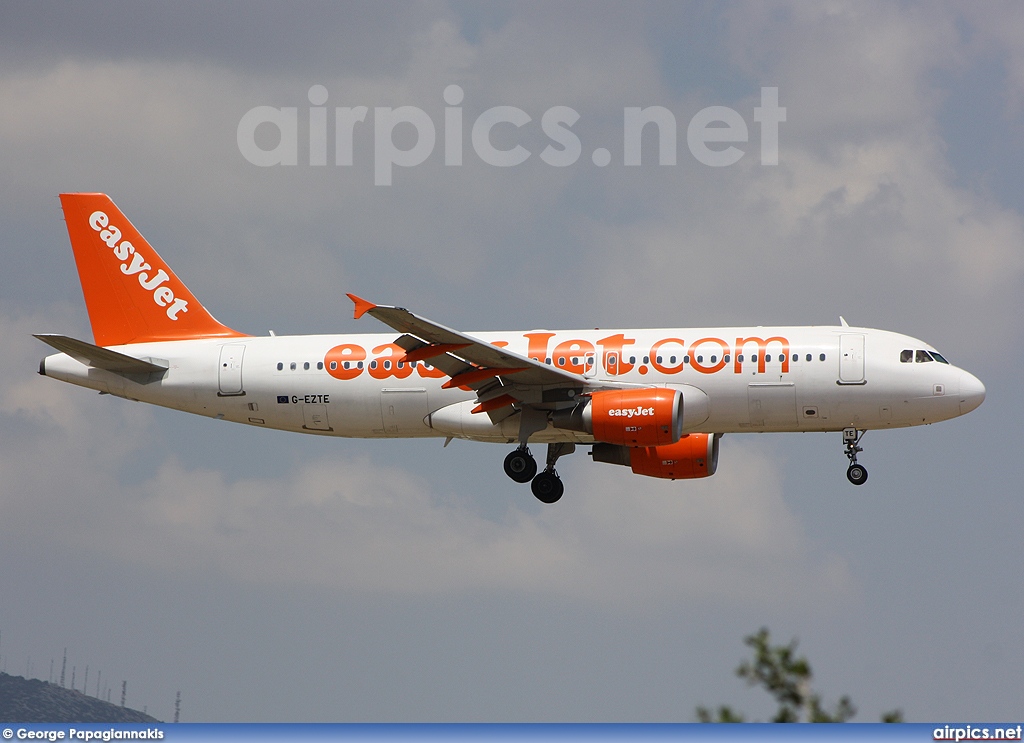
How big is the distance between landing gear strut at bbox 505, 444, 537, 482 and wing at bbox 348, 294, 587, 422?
4.45ft

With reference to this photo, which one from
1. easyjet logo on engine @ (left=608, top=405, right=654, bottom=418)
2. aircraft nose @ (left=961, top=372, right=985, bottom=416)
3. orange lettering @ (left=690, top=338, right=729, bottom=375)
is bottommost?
easyjet logo on engine @ (left=608, top=405, right=654, bottom=418)

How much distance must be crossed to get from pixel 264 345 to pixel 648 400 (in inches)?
553

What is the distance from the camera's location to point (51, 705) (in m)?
170

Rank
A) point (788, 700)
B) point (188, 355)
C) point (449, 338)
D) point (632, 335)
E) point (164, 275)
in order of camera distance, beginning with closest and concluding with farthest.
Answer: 1. point (788, 700)
2. point (449, 338)
3. point (632, 335)
4. point (188, 355)
5. point (164, 275)

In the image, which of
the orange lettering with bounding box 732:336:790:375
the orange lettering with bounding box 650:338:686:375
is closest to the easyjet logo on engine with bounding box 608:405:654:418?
the orange lettering with bounding box 650:338:686:375

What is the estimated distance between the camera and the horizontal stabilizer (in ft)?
163

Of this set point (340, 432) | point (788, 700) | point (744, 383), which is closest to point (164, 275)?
point (340, 432)

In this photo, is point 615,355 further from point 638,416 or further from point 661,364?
point 638,416

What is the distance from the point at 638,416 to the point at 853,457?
7496mm

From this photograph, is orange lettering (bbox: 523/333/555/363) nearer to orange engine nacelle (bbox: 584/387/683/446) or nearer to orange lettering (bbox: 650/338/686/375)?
orange engine nacelle (bbox: 584/387/683/446)

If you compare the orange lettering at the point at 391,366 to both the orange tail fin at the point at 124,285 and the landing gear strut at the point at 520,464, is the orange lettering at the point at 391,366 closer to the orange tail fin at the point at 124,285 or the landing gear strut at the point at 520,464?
the landing gear strut at the point at 520,464

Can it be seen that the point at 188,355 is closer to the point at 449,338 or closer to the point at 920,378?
the point at 449,338

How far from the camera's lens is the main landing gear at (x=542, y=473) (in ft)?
162

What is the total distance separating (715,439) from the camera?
5250cm
